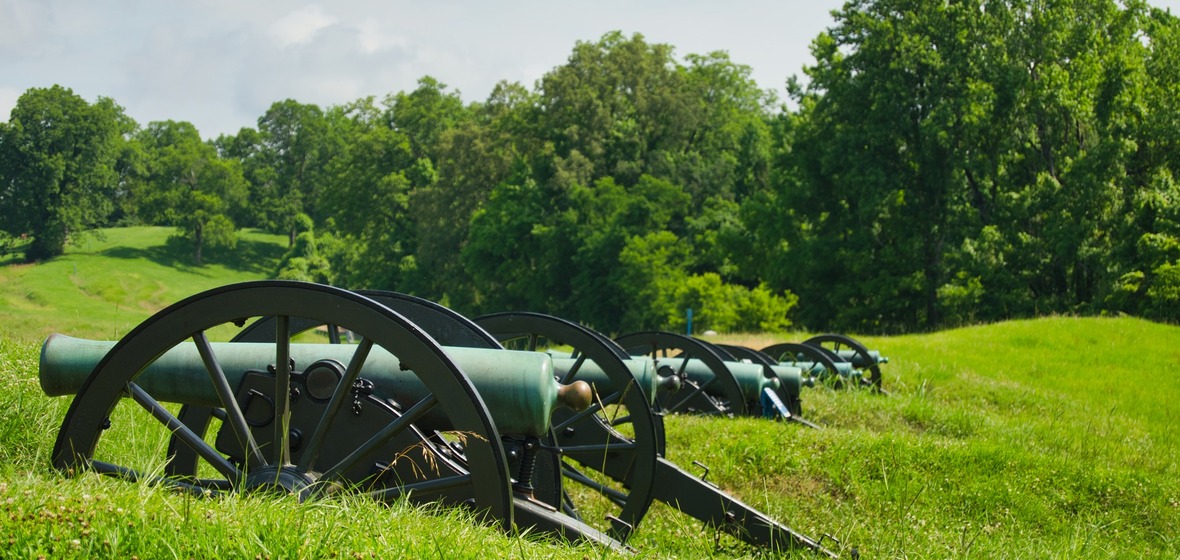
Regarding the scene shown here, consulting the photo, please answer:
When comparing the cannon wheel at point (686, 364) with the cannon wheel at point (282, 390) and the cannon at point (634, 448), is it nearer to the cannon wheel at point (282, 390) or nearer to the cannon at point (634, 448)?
the cannon at point (634, 448)

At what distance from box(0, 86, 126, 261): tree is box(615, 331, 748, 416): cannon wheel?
61.8 feet

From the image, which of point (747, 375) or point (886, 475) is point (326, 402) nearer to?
point (886, 475)

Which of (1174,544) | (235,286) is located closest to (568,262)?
(1174,544)

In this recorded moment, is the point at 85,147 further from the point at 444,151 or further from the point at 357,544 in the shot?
the point at 357,544

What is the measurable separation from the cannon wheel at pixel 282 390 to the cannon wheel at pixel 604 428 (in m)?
1.91

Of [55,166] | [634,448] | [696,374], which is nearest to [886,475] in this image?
[634,448]

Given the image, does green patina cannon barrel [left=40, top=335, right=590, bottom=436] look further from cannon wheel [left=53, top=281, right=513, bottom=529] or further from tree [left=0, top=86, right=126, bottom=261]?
tree [left=0, top=86, right=126, bottom=261]

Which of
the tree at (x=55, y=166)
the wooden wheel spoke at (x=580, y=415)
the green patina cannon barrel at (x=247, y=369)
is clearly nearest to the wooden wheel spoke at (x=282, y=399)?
the green patina cannon barrel at (x=247, y=369)

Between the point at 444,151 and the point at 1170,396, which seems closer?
the point at 1170,396

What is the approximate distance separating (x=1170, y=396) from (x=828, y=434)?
9.23 meters

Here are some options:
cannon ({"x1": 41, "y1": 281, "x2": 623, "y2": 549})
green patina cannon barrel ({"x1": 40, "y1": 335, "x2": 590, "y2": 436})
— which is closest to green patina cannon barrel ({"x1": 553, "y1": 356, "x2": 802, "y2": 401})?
cannon ({"x1": 41, "y1": 281, "x2": 623, "y2": 549})

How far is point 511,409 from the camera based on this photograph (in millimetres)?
3727

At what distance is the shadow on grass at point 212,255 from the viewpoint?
4150cm

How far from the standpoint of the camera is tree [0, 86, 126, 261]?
25.6 metres
